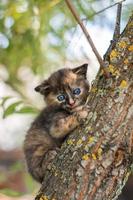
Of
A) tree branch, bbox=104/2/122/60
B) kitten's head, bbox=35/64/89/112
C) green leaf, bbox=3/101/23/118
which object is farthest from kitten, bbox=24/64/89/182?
tree branch, bbox=104/2/122/60

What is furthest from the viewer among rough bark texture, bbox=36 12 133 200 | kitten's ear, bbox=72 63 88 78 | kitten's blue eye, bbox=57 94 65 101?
kitten's ear, bbox=72 63 88 78

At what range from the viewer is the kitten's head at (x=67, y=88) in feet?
14.2

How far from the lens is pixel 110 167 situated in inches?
125

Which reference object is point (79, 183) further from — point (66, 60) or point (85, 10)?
point (66, 60)

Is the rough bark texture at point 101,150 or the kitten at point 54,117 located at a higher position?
the kitten at point 54,117

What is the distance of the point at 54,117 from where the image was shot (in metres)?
4.21

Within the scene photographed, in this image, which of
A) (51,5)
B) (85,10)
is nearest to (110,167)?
(85,10)

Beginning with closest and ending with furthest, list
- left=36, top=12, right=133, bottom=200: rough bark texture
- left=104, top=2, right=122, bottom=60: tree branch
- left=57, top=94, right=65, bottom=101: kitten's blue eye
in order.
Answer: left=36, top=12, right=133, bottom=200: rough bark texture
left=104, top=2, right=122, bottom=60: tree branch
left=57, top=94, right=65, bottom=101: kitten's blue eye

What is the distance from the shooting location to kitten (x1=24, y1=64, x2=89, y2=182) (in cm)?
398

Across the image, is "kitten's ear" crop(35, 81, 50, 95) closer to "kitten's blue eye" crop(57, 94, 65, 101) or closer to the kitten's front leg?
"kitten's blue eye" crop(57, 94, 65, 101)

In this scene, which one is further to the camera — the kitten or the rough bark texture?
the kitten

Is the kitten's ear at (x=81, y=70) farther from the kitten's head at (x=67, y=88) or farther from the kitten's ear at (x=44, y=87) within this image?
the kitten's ear at (x=44, y=87)

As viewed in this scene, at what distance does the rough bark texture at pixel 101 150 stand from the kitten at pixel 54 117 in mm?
307

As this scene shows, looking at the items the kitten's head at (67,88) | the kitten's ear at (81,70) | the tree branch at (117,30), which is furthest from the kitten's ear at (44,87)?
the tree branch at (117,30)
